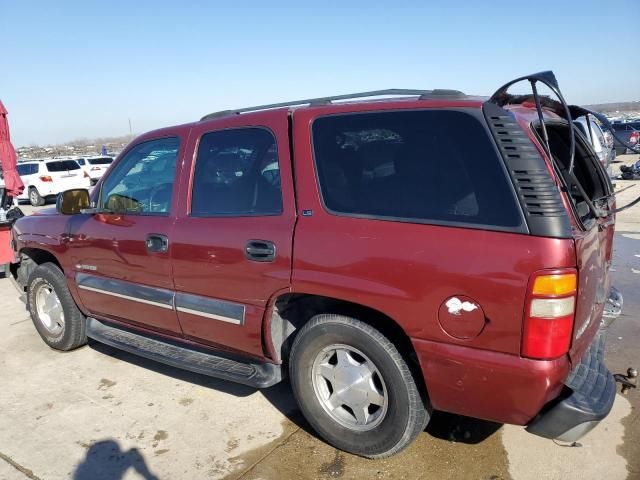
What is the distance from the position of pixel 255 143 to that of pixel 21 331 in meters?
3.63

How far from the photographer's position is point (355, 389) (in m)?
2.79

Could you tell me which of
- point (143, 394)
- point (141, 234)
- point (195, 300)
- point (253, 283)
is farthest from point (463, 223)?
point (143, 394)

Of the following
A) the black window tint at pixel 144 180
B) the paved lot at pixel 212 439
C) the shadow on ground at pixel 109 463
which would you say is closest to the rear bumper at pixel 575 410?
the paved lot at pixel 212 439

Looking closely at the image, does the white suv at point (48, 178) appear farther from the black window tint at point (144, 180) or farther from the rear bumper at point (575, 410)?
the rear bumper at point (575, 410)

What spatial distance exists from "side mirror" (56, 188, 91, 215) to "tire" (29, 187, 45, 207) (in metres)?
16.0

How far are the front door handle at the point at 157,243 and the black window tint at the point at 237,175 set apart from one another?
0.28 meters

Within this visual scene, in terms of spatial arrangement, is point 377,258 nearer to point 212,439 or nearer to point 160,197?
point 212,439

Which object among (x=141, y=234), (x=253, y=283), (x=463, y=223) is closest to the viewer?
(x=463, y=223)

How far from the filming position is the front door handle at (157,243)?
134 inches

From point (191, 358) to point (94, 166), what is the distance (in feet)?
62.7

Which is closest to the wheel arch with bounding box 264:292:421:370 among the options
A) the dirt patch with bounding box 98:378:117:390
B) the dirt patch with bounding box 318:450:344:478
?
the dirt patch with bounding box 318:450:344:478

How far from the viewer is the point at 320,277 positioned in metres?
2.69

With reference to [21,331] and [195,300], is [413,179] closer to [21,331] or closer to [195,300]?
[195,300]

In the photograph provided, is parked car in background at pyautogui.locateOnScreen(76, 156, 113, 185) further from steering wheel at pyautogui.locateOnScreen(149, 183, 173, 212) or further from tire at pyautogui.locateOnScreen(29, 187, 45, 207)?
steering wheel at pyautogui.locateOnScreen(149, 183, 173, 212)
